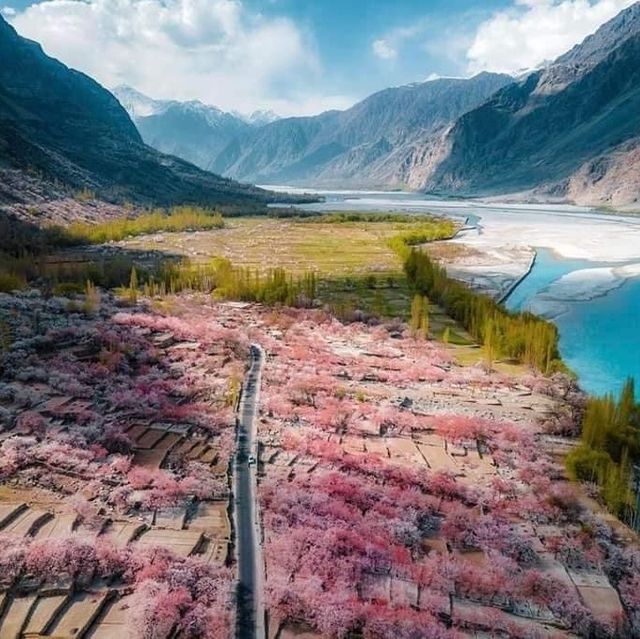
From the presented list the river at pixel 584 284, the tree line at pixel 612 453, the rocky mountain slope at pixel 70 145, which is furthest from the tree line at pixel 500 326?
the rocky mountain slope at pixel 70 145

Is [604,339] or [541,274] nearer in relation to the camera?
[604,339]

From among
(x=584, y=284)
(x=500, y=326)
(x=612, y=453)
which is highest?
(x=584, y=284)

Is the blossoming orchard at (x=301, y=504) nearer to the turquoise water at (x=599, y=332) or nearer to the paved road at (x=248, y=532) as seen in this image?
the paved road at (x=248, y=532)

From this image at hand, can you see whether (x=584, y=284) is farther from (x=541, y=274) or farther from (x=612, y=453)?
(x=612, y=453)

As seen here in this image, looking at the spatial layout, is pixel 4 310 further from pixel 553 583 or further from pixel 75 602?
pixel 553 583

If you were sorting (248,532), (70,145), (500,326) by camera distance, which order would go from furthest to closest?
(70,145) → (500,326) → (248,532)

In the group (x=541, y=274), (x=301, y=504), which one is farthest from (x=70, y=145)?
(x=301, y=504)

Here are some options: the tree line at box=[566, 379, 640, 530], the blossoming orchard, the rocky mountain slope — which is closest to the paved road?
the blossoming orchard
